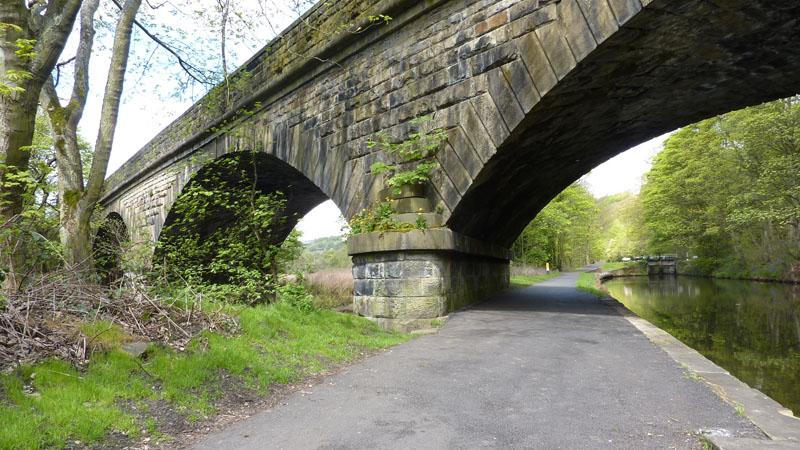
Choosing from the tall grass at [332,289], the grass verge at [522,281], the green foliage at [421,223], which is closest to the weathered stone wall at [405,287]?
the green foliage at [421,223]

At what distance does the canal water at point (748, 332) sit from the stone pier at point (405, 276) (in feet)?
11.5

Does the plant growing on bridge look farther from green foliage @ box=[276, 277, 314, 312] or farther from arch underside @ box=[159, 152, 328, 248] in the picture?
arch underside @ box=[159, 152, 328, 248]

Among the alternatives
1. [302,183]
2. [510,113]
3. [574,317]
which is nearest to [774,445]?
[510,113]

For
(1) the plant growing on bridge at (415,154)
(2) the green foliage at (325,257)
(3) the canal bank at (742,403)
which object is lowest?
(3) the canal bank at (742,403)

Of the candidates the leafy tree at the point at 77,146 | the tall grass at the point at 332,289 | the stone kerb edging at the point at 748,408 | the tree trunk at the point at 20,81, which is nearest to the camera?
the stone kerb edging at the point at 748,408

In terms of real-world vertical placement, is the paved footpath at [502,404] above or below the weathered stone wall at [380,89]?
below

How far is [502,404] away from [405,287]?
9.79ft

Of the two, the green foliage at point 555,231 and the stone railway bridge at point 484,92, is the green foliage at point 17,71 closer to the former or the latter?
the stone railway bridge at point 484,92

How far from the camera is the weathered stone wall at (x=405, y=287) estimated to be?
222 inches

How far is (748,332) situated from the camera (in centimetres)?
727

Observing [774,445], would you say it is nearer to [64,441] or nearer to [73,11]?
[64,441]

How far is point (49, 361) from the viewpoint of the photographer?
2.72 m

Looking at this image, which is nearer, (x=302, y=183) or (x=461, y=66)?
(x=461, y=66)

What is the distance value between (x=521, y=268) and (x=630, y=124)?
55.5 feet
